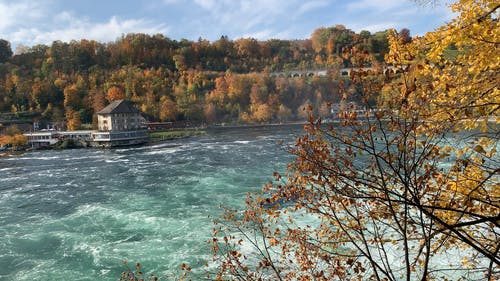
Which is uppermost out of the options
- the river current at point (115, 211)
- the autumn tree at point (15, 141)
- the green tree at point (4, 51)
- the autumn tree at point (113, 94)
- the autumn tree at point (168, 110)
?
the green tree at point (4, 51)

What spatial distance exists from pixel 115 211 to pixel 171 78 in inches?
2683

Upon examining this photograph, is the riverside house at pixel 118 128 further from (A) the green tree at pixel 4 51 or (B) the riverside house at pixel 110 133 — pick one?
A: (A) the green tree at pixel 4 51

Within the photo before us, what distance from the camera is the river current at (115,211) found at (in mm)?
10039

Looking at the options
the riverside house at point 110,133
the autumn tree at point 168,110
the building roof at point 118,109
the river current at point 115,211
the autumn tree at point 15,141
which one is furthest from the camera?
the autumn tree at point 168,110

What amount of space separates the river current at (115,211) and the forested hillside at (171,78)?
120 ft

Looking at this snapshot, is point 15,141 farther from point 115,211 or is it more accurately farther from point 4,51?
point 4,51

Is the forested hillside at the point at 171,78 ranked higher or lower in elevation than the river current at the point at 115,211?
higher

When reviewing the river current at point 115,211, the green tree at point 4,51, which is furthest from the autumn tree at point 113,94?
the river current at point 115,211

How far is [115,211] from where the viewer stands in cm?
1484

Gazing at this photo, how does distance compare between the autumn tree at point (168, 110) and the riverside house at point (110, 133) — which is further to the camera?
the autumn tree at point (168, 110)

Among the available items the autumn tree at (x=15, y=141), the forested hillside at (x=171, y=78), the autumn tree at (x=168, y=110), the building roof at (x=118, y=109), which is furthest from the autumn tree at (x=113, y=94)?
the autumn tree at (x=15, y=141)

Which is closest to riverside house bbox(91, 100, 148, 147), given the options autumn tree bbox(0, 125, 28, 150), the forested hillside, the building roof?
the building roof

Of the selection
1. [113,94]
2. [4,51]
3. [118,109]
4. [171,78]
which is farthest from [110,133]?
[4,51]

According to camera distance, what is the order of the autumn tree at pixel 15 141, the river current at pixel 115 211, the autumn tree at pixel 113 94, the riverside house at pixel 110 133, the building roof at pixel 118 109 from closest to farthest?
the river current at pixel 115 211 < the autumn tree at pixel 15 141 < the riverside house at pixel 110 133 < the building roof at pixel 118 109 < the autumn tree at pixel 113 94
